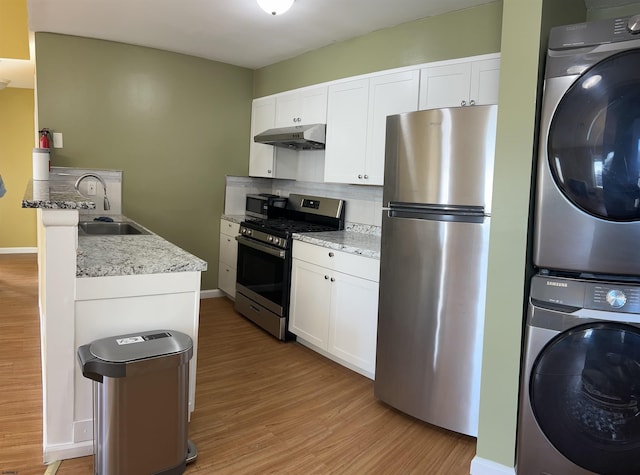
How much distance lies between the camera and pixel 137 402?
5.96 feet

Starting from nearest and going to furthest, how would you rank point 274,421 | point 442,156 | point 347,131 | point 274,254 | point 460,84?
point 442,156, point 274,421, point 460,84, point 347,131, point 274,254

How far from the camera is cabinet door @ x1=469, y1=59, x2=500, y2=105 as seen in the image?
2715 millimetres

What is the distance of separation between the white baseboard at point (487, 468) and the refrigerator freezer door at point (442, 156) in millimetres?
1163

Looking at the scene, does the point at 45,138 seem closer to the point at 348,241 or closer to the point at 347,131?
the point at 347,131

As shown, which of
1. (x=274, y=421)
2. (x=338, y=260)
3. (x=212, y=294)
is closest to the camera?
(x=274, y=421)

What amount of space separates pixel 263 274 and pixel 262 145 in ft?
4.91

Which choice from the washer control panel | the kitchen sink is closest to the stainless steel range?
the kitchen sink

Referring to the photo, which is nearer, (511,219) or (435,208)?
(511,219)

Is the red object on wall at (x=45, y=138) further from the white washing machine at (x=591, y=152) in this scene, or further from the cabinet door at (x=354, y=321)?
the white washing machine at (x=591, y=152)

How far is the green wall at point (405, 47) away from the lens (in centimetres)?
279

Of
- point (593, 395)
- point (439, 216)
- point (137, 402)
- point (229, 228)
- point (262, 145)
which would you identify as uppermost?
point (262, 145)

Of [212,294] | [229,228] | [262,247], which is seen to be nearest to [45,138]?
[229,228]

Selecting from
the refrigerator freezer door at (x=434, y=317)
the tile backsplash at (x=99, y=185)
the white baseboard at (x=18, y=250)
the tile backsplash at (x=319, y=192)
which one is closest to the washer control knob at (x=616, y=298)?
the refrigerator freezer door at (x=434, y=317)

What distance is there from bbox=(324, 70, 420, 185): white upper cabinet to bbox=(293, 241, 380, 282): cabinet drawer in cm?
60
